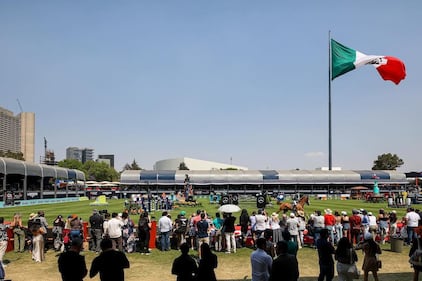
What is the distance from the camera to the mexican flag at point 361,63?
92.7 ft

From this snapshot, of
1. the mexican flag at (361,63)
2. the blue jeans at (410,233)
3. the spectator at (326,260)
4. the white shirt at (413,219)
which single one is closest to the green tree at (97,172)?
the mexican flag at (361,63)

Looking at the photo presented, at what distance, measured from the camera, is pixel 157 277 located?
41.7ft

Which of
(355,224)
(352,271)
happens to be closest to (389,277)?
(352,271)

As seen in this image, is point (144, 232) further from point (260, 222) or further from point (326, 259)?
point (326, 259)

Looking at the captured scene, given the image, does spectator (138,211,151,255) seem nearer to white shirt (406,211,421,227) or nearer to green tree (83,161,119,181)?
white shirt (406,211,421,227)

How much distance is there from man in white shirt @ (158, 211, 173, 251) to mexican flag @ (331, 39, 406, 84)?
68.0ft

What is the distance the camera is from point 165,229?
671 inches

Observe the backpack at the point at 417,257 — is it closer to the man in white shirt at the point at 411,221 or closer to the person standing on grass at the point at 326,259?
the person standing on grass at the point at 326,259

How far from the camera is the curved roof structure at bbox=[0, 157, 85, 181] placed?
4857 cm

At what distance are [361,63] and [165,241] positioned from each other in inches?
875

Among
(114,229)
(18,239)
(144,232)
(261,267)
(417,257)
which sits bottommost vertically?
(18,239)

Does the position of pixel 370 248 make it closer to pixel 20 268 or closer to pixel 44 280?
pixel 44 280

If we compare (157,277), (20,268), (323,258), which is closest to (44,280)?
(20,268)

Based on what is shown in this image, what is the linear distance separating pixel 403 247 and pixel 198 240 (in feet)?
31.5
